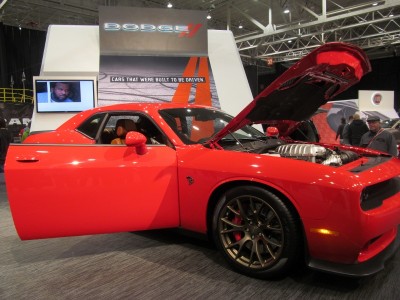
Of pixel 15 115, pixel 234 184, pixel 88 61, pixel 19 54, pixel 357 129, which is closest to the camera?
pixel 234 184

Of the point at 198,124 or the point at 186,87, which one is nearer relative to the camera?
the point at 198,124

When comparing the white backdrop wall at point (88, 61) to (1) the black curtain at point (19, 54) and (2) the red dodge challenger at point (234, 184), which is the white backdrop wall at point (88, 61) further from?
(1) the black curtain at point (19, 54)

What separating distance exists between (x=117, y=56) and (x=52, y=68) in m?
1.46

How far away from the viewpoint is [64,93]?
719cm

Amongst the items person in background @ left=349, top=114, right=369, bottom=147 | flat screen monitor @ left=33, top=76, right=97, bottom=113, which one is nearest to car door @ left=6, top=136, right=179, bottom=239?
flat screen monitor @ left=33, top=76, right=97, bottom=113

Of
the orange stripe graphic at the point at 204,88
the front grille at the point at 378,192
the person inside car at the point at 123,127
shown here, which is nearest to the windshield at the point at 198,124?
the person inside car at the point at 123,127

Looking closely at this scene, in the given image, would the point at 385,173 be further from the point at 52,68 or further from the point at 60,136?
the point at 52,68

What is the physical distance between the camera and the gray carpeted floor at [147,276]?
7.55 ft

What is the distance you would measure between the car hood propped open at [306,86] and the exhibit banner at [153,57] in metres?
4.84

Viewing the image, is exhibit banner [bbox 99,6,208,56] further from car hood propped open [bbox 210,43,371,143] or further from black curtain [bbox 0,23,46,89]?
black curtain [bbox 0,23,46,89]

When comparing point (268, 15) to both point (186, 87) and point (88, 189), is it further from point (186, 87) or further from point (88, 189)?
point (88, 189)

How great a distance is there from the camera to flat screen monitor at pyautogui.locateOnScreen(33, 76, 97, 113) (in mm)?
7113

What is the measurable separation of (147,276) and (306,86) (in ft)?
6.81

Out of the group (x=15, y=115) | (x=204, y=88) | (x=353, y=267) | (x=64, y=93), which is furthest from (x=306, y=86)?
(x=15, y=115)
